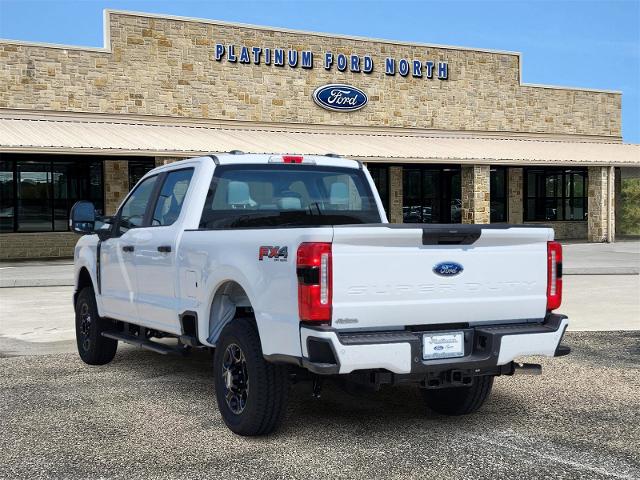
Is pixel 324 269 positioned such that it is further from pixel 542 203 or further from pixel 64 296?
pixel 542 203

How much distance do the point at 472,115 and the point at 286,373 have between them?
96.0ft

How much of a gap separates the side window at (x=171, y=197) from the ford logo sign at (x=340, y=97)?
2324cm

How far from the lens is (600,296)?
14844 millimetres

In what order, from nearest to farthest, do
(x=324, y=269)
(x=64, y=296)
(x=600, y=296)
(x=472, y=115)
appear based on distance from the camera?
(x=324, y=269), (x=600, y=296), (x=64, y=296), (x=472, y=115)

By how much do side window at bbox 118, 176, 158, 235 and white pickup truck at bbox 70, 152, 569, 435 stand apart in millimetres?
382

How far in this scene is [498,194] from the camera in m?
35.6

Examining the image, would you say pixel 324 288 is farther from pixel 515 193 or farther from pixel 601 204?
pixel 515 193

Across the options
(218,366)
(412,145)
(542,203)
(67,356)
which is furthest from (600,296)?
(542,203)

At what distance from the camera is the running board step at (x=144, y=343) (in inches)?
283

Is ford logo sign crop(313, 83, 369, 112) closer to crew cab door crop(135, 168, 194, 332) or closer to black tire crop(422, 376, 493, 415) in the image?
crew cab door crop(135, 168, 194, 332)

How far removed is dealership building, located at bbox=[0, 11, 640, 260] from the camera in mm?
26016

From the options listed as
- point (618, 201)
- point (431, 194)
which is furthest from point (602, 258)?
point (618, 201)

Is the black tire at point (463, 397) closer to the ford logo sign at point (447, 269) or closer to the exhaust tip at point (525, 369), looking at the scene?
the exhaust tip at point (525, 369)

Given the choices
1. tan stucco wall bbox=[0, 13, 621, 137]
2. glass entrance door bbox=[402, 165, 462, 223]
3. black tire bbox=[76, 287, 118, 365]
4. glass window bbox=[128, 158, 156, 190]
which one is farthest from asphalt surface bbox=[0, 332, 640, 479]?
Result: glass entrance door bbox=[402, 165, 462, 223]
